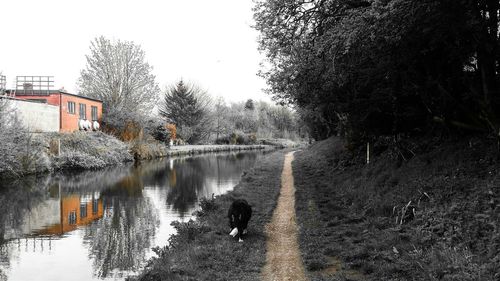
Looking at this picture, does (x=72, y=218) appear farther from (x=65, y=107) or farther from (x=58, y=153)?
(x=65, y=107)

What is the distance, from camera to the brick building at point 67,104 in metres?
38.3

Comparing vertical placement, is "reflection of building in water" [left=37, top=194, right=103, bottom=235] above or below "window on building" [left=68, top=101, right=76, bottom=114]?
below

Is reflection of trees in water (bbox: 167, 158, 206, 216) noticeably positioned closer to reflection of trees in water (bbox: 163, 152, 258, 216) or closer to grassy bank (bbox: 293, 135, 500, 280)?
reflection of trees in water (bbox: 163, 152, 258, 216)

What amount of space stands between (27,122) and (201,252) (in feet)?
92.9

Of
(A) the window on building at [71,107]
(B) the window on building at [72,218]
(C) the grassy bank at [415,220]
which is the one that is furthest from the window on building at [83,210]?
(A) the window on building at [71,107]

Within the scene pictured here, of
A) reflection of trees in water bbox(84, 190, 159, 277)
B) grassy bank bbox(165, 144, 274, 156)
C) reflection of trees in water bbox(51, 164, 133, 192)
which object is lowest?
reflection of trees in water bbox(84, 190, 159, 277)

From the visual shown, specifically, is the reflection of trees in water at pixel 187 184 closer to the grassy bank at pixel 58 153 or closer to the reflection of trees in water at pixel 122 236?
the reflection of trees in water at pixel 122 236

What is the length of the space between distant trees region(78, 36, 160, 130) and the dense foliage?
121 ft

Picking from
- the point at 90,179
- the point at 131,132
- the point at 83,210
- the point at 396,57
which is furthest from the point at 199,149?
the point at 396,57

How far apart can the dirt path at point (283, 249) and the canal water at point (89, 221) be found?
294 centimetres

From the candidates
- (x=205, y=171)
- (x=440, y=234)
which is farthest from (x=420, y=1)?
(x=205, y=171)

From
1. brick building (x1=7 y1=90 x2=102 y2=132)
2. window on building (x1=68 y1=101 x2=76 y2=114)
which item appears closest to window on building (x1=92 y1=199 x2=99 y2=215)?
brick building (x1=7 y1=90 x2=102 y2=132)

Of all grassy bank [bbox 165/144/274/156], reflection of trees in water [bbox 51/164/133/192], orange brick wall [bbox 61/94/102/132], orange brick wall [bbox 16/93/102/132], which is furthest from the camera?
grassy bank [bbox 165/144/274/156]

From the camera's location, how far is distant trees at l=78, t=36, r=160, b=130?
49312 mm
